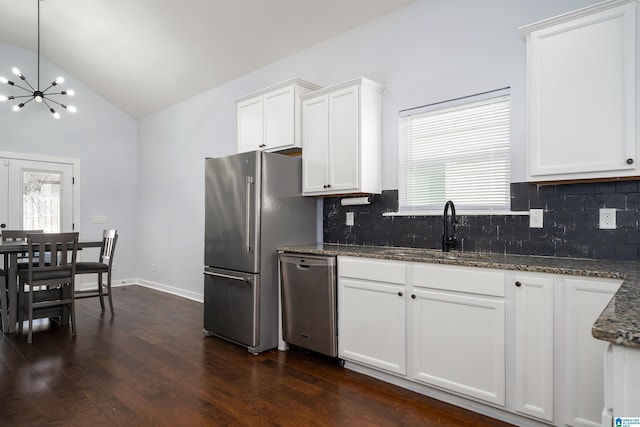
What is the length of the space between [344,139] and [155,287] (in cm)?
444

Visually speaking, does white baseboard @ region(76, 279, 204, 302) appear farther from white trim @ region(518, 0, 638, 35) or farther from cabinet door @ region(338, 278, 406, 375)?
white trim @ region(518, 0, 638, 35)

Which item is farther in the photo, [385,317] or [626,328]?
[385,317]

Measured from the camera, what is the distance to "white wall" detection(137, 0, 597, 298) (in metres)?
A: 2.75

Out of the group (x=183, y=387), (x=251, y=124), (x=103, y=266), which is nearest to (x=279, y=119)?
(x=251, y=124)

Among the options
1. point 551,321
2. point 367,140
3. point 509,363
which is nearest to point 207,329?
point 367,140

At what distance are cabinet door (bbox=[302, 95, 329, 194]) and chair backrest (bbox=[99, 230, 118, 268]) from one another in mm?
2647

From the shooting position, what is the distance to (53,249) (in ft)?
12.3

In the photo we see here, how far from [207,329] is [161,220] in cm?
296

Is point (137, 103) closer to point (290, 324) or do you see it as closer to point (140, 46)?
→ point (140, 46)

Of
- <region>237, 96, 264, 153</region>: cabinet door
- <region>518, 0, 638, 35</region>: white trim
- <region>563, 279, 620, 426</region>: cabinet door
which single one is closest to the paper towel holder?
<region>237, 96, 264, 153</region>: cabinet door

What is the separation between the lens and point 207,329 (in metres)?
3.78

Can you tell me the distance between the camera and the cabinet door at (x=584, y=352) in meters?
1.85

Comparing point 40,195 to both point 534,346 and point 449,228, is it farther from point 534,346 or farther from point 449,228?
point 534,346

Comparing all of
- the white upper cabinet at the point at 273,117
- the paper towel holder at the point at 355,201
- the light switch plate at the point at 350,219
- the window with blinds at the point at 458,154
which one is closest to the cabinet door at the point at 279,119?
the white upper cabinet at the point at 273,117
